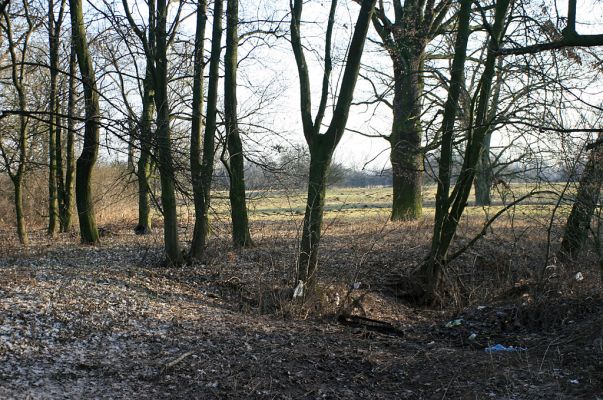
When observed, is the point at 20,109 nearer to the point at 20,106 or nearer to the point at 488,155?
the point at 20,106

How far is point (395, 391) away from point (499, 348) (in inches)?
76.2

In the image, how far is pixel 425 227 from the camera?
16.0 m

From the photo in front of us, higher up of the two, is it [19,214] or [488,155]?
[488,155]

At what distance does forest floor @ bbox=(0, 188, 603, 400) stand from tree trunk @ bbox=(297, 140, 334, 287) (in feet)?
1.00

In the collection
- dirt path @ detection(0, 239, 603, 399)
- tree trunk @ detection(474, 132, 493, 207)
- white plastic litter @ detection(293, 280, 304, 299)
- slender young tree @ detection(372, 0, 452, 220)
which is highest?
slender young tree @ detection(372, 0, 452, 220)

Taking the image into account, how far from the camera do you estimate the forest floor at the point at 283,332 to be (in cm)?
571

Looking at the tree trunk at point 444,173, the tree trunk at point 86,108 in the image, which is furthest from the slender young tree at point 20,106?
the tree trunk at point 444,173

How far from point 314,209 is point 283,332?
2.61 meters

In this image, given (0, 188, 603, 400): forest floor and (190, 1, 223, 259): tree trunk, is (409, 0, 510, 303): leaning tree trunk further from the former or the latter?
(190, 1, 223, 259): tree trunk

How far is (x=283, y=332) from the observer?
7605mm

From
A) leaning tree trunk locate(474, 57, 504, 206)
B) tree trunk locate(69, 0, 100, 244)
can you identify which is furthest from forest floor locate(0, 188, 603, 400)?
tree trunk locate(69, 0, 100, 244)

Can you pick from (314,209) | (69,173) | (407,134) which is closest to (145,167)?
(69,173)

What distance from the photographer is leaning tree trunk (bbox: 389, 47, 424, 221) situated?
11672 mm

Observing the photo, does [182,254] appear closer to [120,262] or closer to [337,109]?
[120,262]
